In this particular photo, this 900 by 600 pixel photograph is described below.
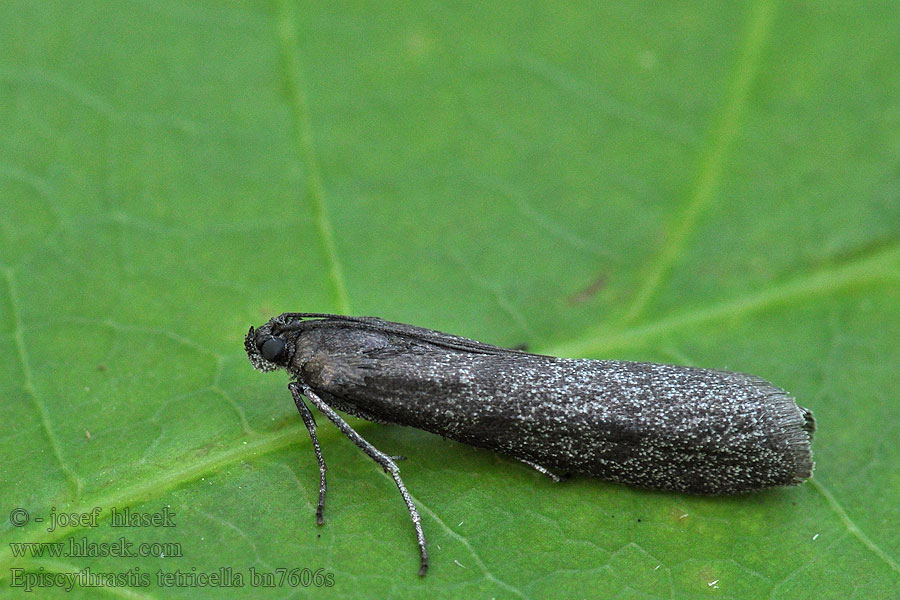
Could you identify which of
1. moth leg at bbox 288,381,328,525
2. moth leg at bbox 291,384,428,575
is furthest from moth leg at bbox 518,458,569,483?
moth leg at bbox 288,381,328,525

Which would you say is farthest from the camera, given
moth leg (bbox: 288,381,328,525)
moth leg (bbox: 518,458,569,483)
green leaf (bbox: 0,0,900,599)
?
moth leg (bbox: 518,458,569,483)

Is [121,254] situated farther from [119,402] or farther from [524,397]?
[524,397]

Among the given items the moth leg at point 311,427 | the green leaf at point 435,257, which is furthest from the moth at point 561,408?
the green leaf at point 435,257

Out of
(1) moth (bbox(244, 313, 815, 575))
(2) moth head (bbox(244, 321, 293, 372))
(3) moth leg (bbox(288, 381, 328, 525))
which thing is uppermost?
(1) moth (bbox(244, 313, 815, 575))

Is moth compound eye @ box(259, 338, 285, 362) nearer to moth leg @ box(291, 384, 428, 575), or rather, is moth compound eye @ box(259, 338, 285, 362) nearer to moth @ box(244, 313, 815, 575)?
moth @ box(244, 313, 815, 575)

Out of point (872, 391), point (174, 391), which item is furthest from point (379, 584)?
point (872, 391)

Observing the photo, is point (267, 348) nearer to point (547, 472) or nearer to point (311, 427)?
point (311, 427)

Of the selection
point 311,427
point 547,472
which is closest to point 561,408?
point 547,472

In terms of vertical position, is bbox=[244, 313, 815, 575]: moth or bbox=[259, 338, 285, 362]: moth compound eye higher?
bbox=[244, 313, 815, 575]: moth
